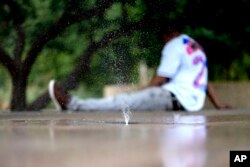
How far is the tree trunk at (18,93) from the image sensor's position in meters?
9.23

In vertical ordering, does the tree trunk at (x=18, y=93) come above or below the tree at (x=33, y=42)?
below

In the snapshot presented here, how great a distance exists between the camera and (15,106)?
9289mm

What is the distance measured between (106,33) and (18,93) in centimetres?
141

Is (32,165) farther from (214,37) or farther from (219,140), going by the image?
(214,37)

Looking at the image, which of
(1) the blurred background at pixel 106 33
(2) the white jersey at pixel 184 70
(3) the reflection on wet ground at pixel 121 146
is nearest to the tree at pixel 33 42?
(1) the blurred background at pixel 106 33

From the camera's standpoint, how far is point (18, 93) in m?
9.34

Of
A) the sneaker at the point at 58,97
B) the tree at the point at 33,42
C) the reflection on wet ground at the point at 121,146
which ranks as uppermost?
the tree at the point at 33,42

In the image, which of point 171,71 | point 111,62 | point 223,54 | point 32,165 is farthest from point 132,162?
point 223,54

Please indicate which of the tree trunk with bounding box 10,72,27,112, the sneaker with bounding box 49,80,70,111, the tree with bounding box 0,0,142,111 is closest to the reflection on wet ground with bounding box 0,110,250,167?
the sneaker with bounding box 49,80,70,111

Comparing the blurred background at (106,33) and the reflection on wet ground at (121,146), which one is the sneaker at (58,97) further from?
the reflection on wet ground at (121,146)

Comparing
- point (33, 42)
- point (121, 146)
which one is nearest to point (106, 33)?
point (33, 42)

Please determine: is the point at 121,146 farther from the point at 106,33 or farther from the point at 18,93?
the point at 18,93

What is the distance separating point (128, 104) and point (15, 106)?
1.93 m

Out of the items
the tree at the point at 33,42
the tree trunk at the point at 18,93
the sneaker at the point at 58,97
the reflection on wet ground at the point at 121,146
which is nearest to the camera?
the reflection on wet ground at the point at 121,146
